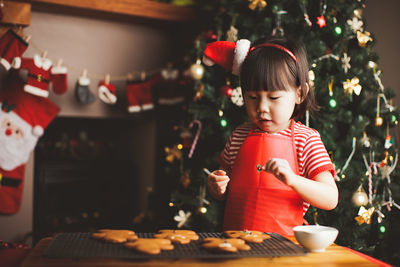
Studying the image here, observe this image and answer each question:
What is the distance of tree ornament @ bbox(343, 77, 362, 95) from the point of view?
6.27ft

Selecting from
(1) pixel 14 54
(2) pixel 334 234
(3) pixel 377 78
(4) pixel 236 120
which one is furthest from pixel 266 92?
(1) pixel 14 54

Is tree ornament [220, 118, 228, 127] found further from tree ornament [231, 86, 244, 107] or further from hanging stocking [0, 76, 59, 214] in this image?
hanging stocking [0, 76, 59, 214]

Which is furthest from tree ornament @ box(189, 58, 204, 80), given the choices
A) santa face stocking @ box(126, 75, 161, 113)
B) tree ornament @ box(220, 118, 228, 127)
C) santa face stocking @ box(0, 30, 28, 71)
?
santa face stocking @ box(0, 30, 28, 71)

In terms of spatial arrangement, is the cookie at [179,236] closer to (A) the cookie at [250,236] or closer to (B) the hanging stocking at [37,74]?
(A) the cookie at [250,236]

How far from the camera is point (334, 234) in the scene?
0.95 m

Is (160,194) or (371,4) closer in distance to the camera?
(371,4)

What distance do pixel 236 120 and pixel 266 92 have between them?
0.95 m

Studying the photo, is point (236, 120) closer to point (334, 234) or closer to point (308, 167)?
point (308, 167)

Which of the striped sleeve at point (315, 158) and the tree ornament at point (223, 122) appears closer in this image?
the striped sleeve at point (315, 158)

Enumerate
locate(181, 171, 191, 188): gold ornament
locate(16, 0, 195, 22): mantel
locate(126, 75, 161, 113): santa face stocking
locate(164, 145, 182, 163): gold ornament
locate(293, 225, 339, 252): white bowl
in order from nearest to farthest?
locate(293, 225, 339, 252): white bowl < locate(181, 171, 191, 188): gold ornament < locate(164, 145, 182, 163): gold ornament < locate(16, 0, 195, 22): mantel < locate(126, 75, 161, 113): santa face stocking

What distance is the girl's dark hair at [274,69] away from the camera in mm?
1160

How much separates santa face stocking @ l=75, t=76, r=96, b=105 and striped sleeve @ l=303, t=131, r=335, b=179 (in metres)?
1.72

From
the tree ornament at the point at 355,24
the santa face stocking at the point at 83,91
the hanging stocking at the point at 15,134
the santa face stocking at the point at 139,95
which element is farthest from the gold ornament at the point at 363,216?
the hanging stocking at the point at 15,134

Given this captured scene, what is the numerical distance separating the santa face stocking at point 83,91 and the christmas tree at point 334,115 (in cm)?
78
